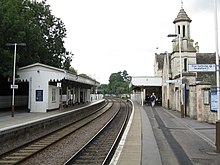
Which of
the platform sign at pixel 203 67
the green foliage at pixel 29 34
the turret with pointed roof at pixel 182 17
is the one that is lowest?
the platform sign at pixel 203 67

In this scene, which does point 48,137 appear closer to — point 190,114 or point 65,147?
point 65,147

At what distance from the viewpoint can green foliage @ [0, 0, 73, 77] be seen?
92.4 feet

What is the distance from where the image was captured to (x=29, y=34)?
104ft

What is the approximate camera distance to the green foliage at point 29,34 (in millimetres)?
28173

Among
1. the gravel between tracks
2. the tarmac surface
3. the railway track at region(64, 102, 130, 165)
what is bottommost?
the gravel between tracks

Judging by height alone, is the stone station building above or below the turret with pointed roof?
below

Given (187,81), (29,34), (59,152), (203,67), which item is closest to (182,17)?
(187,81)

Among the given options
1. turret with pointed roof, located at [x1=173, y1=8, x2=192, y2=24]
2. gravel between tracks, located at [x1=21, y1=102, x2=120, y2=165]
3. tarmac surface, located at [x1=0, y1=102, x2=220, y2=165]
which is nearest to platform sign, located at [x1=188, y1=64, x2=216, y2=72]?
tarmac surface, located at [x1=0, y1=102, x2=220, y2=165]

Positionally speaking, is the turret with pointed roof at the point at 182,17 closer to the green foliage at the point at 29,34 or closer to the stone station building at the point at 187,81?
the stone station building at the point at 187,81

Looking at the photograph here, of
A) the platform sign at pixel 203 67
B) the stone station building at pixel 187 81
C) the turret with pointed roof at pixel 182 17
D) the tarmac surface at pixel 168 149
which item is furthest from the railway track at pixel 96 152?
the turret with pointed roof at pixel 182 17

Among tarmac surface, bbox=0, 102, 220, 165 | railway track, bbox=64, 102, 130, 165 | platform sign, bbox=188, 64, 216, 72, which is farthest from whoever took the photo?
platform sign, bbox=188, 64, 216, 72

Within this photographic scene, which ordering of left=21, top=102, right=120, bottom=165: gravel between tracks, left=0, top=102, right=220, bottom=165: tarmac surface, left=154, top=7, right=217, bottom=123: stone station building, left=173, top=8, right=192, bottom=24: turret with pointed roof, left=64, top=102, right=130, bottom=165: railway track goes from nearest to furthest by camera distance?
left=0, top=102, right=220, bottom=165: tarmac surface, left=64, top=102, right=130, bottom=165: railway track, left=21, top=102, right=120, bottom=165: gravel between tracks, left=154, top=7, right=217, bottom=123: stone station building, left=173, top=8, right=192, bottom=24: turret with pointed roof

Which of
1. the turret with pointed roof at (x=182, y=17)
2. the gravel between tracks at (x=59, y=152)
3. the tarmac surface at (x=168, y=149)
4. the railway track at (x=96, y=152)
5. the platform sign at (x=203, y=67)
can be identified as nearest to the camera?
the tarmac surface at (x=168, y=149)

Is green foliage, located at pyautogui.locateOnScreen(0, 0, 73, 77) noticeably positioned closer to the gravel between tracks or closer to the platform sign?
the gravel between tracks
